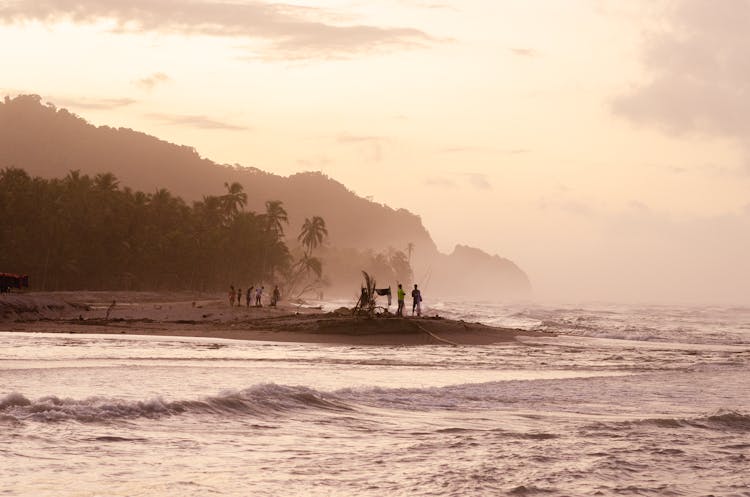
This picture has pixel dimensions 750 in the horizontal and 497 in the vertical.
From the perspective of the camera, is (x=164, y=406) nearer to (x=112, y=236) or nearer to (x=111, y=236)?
(x=111, y=236)

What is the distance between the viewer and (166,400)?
13.5m

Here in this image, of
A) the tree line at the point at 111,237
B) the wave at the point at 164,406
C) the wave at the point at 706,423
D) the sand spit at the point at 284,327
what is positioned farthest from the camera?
the tree line at the point at 111,237

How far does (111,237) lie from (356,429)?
83.5 metres

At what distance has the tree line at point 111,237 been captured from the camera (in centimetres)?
8269

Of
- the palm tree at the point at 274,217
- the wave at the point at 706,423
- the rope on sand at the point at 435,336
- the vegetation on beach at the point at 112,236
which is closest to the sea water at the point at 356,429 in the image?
the wave at the point at 706,423

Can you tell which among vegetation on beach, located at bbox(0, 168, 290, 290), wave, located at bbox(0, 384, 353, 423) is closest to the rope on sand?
wave, located at bbox(0, 384, 353, 423)

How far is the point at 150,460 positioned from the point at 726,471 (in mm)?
6386

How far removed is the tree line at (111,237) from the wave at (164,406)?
7311 centimetres

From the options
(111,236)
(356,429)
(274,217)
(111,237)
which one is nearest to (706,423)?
→ (356,429)

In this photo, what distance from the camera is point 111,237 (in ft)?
299

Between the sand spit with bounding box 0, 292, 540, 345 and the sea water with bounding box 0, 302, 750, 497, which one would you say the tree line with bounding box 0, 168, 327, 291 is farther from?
the sea water with bounding box 0, 302, 750, 497

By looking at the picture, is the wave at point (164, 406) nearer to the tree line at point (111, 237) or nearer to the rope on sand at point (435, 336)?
the rope on sand at point (435, 336)

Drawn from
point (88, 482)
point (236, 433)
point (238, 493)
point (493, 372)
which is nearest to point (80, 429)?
point (236, 433)

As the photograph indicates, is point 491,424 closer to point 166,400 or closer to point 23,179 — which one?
point 166,400
